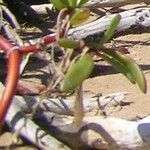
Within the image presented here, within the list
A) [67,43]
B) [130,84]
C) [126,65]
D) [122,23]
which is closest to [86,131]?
[126,65]

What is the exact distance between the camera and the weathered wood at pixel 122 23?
323 centimetres

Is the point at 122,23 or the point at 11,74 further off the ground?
the point at 11,74

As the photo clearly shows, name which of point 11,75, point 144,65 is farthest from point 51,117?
point 144,65

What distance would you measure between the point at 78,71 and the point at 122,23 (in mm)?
1855

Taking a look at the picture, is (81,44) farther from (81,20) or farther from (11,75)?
(11,75)

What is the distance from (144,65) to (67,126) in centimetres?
114

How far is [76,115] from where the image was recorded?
6.07 ft

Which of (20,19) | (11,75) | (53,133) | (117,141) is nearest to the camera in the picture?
(11,75)

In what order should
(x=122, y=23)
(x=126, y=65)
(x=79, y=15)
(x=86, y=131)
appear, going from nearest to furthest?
(x=79, y=15)
(x=126, y=65)
(x=86, y=131)
(x=122, y=23)

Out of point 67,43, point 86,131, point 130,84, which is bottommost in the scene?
point 130,84

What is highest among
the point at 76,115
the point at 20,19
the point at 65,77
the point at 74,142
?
the point at 65,77

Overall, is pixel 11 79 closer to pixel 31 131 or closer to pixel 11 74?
pixel 11 74

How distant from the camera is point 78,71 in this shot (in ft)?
5.11

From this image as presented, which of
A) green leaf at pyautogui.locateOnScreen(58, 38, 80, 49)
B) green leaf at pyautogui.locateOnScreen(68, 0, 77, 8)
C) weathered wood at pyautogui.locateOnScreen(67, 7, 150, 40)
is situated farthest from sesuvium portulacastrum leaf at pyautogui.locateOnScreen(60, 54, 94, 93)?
weathered wood at pyautogui.locateOnScreen(67, 7, 150, 40)
